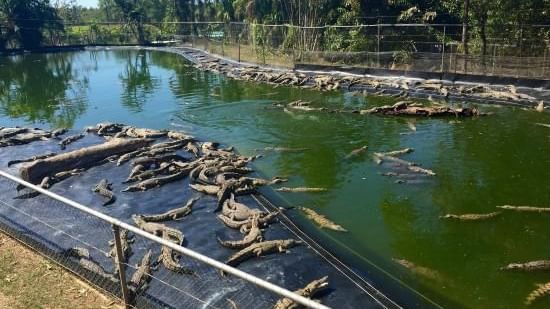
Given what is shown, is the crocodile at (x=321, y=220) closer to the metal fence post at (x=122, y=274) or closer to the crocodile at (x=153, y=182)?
the crocodile at (x=153, y=182)

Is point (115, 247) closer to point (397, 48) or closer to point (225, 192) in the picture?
point (225, 192)

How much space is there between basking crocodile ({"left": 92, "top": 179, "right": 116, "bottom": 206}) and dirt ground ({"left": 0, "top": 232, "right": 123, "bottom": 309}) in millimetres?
3522

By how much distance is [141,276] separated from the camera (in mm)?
8633

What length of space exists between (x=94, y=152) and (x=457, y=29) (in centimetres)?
2731

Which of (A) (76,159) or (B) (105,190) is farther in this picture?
(A) (76,159)

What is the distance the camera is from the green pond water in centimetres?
980

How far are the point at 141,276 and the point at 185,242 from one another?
2.01 metres

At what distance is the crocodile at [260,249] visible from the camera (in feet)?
30.7

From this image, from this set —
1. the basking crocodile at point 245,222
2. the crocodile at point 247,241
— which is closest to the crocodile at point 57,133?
the basking crocodile at point 245,222

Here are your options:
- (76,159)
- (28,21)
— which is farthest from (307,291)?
(28,21)

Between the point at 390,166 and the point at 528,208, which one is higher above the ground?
the point at 390,166

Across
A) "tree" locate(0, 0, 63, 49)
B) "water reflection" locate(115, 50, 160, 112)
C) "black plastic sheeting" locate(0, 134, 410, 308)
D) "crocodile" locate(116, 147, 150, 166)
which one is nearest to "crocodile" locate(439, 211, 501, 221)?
"black plastic sheeting" locate(0, 134, 410, 308)

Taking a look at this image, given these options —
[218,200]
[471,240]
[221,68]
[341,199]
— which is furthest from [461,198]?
[221,68]

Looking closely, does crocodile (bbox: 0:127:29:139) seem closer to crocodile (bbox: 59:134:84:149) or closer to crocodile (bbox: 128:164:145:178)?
crocodile (bbox: 59:134:84:149)
